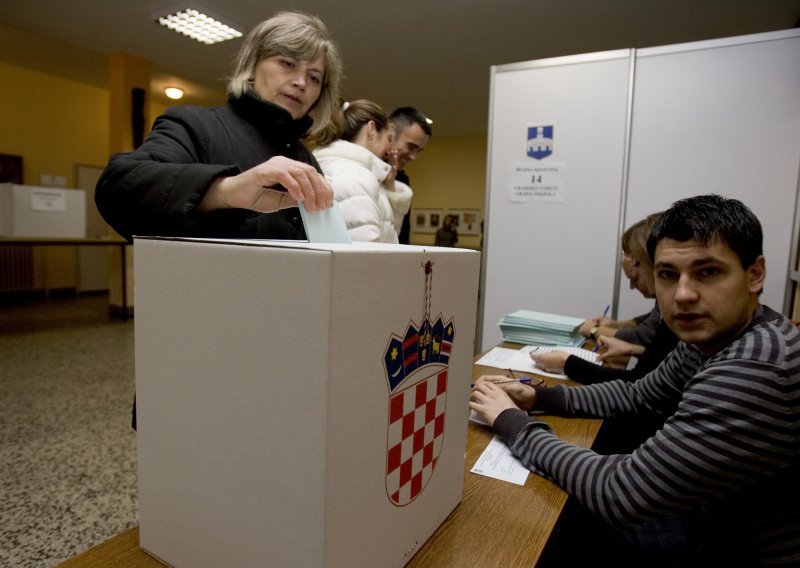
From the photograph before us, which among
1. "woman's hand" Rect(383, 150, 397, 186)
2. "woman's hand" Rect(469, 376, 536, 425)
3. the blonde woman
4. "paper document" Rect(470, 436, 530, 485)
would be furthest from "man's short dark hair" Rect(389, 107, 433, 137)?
"paper document" Rect(470, 436, 530, 485)

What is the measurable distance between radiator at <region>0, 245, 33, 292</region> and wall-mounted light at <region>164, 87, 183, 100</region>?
8.84ft

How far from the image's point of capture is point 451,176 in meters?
8.55

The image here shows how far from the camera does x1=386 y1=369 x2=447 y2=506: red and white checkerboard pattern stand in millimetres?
483

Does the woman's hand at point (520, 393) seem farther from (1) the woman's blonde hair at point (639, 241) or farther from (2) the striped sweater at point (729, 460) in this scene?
(1) the woman's blonde hair at point (639, 241)

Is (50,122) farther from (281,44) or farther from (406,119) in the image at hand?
(281,44)

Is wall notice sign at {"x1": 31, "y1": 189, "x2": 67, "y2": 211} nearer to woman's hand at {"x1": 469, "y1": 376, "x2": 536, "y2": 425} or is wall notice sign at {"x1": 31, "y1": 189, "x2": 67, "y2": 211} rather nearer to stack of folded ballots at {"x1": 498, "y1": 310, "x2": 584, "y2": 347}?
stack of folded ballots at {"x1": 498, "y1": 310, "x2": 584, "y2": 347}

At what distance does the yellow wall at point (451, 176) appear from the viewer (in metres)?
8.31

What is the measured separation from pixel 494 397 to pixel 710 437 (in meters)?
0.40

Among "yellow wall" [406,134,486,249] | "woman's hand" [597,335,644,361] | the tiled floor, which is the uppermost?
"yellow wall" [406,134,486,249]

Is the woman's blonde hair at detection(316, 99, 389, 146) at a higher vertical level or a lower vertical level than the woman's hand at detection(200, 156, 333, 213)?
higher

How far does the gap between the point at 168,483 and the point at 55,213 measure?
5099mm

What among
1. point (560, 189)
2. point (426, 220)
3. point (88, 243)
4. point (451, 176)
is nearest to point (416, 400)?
point (560, 189)

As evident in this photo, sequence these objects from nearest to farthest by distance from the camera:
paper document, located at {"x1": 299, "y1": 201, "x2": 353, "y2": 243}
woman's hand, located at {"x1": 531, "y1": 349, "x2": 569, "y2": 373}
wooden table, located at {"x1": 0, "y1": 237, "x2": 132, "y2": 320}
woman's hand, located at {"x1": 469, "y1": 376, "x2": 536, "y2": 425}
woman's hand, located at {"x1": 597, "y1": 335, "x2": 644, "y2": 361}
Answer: paper document, located at {"x1": 299, "y1": 201, "x2": 353, "y2": 243}, woman's hand, located at {"x1": 469, "y1": 376, "x2": 536, "y2": 425}, woman's hand, located at {"x1": 531, "y1": 349, "x2": 569, "y2": 373}, woman's hand, located at {"x1": 597, "y1": 335, "x2": 644, "y2": 361}, wooden table, located at {"x1": 0, "y1": 237, "x2": 132, "y2": 320}

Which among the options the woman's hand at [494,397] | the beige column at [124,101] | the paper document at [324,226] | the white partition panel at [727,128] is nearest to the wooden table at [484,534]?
the woman's hand at [494,397]
